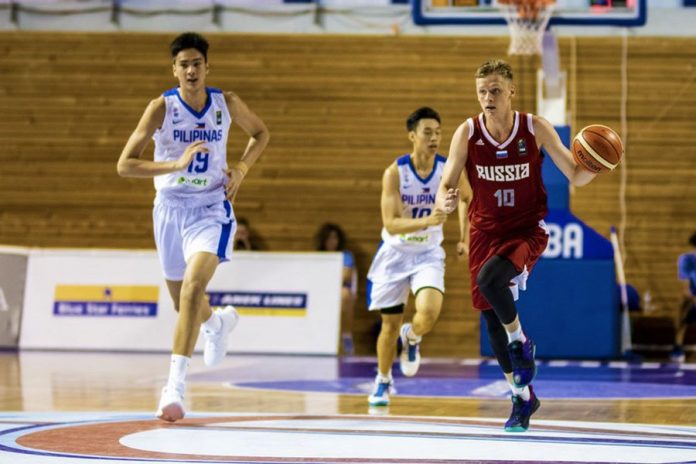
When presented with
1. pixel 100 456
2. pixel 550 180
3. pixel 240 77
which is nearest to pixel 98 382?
pixel 100 456

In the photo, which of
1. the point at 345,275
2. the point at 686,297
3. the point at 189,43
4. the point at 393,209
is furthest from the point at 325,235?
the point at 189,43

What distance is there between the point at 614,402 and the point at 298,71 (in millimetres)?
8996

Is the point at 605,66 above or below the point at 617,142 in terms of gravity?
above

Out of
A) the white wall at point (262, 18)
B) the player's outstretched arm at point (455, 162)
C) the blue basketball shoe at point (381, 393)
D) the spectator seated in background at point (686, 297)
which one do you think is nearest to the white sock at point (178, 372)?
the player's outstretched arm at point (455, 162)

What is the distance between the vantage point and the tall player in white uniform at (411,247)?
26.0ft

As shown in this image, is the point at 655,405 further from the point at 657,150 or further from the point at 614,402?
the point at 657,150

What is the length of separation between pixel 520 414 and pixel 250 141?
234cm

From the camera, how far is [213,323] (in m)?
7.10

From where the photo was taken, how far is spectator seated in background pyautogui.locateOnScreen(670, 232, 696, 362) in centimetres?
1399

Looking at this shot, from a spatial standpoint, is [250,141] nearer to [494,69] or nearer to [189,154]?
[189,154]

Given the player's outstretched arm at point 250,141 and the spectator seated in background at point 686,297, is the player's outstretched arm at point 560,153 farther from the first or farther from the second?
the spectator seated in background at point 686,297

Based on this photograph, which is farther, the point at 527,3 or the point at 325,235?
the point at 325,235

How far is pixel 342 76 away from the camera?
1578cm

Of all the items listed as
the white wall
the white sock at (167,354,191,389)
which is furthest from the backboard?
the white sock at (167,354,191,389)
